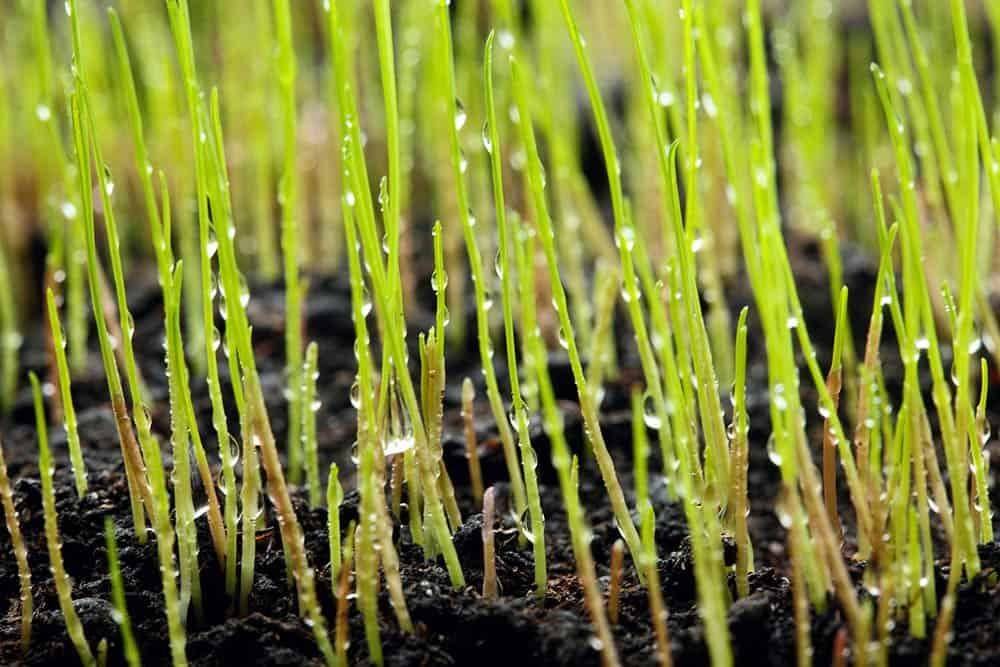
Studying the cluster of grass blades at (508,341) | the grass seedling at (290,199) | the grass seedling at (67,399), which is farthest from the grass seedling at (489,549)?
the grass seedling at (67,399)

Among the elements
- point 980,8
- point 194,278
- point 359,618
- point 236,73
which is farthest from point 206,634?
point 980,8

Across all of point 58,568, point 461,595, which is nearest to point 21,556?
point 58,568

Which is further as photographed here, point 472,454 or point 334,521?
point 472,454

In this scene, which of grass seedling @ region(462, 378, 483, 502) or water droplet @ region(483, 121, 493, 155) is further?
grass seedling @ region(462, 378, 483, 502)

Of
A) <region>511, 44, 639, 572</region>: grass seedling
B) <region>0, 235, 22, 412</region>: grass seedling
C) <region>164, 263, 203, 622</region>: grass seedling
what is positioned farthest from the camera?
<region>0, 235, 22, 412</region>: grass seedling

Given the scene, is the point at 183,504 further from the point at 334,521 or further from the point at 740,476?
the point at 740,476

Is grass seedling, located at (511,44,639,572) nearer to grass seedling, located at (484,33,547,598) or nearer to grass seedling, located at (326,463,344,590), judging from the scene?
grass seedling, located at (484,33,547,598)

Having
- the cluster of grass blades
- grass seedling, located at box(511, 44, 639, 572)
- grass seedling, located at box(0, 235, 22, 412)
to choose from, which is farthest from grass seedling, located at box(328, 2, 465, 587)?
grass seedling, located at box(0, 235, 22, 412)

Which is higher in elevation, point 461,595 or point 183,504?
point 183,504
